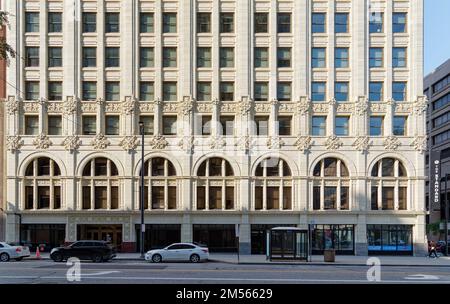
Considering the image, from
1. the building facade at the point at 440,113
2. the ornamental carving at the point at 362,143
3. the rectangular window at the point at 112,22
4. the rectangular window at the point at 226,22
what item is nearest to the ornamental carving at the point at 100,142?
the rectangular window at the point at 112,22

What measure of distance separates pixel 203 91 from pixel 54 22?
1350 centimetres

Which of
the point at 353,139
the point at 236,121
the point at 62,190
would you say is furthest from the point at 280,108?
the point at 62,190

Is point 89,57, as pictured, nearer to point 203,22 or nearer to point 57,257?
point 203,22

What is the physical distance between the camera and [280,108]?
44.1m

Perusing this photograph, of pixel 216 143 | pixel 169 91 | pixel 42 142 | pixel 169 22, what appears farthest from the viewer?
pixel 169 22

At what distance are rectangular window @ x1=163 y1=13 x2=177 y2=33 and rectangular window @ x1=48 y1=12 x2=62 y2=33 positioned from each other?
8576mm

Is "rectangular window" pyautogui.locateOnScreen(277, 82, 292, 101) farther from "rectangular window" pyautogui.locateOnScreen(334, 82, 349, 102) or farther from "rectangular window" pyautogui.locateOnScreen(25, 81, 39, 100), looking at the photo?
"rectangular window" pyautogui.locateOnScreen(25, 81, 39, 100)

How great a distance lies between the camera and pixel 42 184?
144ft

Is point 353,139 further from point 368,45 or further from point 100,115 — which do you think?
point 100,115

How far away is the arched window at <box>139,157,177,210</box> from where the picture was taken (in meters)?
43.8

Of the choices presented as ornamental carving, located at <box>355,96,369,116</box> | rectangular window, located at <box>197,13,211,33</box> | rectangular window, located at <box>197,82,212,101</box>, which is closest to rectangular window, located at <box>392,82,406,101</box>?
ornamental carving, located at <box>355,96,369,116</box>

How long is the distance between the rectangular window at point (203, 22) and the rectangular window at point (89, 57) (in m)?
8.84

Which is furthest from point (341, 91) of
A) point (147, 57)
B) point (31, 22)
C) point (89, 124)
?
point (31, 22)
